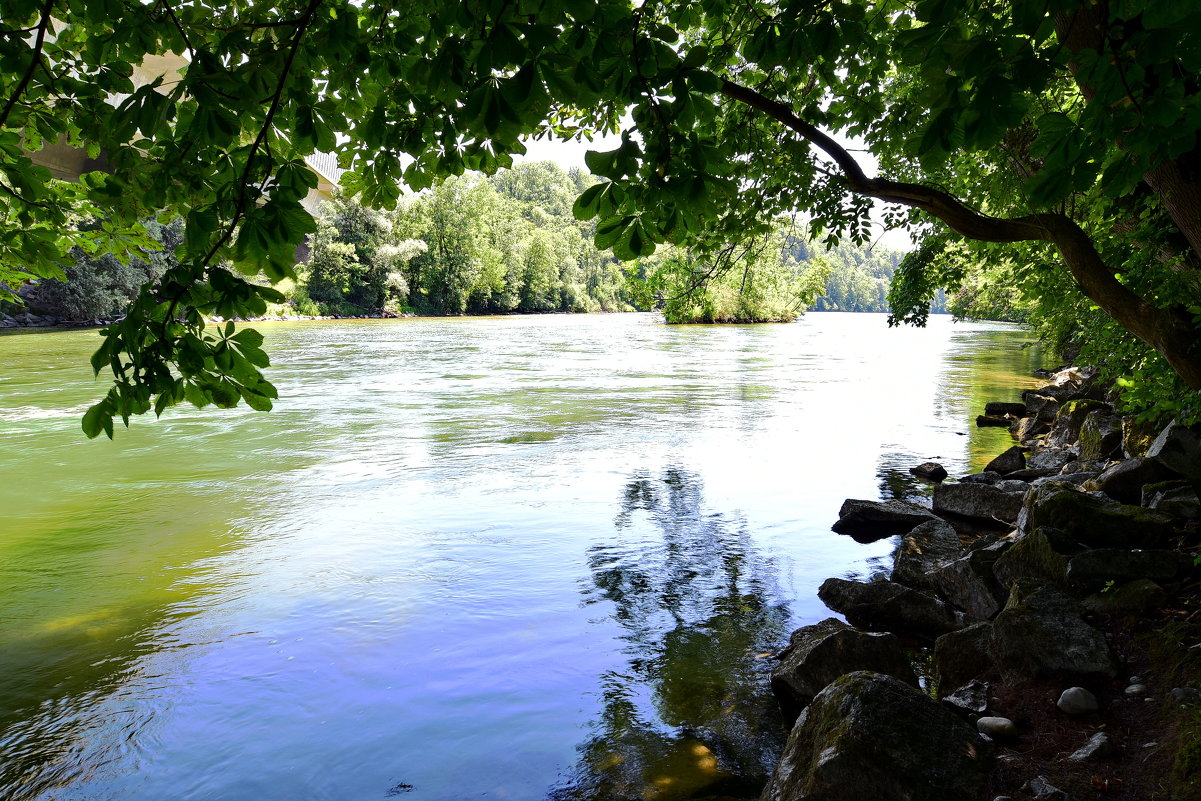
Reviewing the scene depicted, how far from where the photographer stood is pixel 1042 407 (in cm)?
1520

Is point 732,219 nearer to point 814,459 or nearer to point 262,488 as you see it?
point 814,459

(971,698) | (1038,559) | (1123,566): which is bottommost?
(971,698)

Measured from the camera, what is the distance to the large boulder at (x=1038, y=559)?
525 cm

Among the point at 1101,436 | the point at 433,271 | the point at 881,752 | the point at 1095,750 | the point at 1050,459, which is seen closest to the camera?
the point at 881,752

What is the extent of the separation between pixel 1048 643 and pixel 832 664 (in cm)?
125

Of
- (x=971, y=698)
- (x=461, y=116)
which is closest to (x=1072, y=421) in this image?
(x=971, y=698)

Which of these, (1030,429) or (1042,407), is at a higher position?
(1042,407)

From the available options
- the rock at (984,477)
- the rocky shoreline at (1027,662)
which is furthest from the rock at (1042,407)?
the rocky shoreline at (1027,662)

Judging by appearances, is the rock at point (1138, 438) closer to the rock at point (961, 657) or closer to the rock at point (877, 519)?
the rock at point (877, 519)

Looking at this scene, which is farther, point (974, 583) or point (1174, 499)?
point (974, 583)

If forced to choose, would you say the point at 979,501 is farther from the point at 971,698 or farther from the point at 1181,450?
the point at 971,698

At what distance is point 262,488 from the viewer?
1059 centimetres

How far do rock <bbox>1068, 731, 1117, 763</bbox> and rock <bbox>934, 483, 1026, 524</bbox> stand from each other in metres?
5.23

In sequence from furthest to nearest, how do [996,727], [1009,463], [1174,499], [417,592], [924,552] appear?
[1009,463], [924,552], [417,592], [1174,499], [996,727]
